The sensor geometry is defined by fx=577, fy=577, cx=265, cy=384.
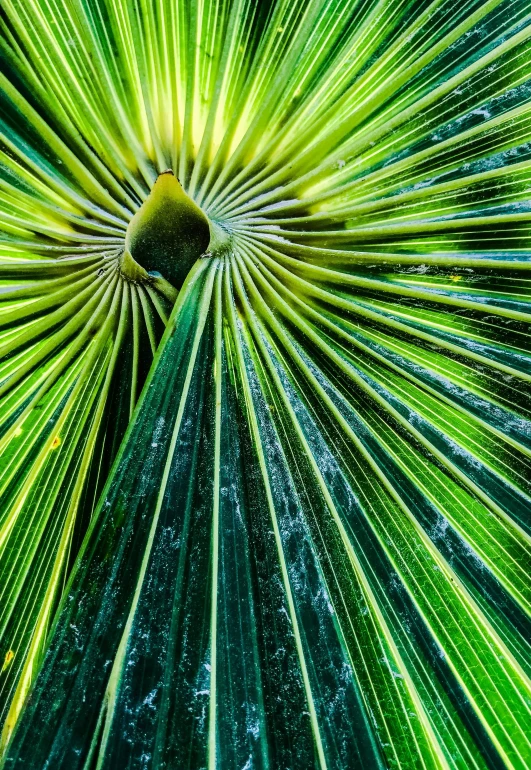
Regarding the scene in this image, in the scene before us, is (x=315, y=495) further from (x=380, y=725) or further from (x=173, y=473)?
(x=380, y=725)

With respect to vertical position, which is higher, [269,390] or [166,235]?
[166,235]

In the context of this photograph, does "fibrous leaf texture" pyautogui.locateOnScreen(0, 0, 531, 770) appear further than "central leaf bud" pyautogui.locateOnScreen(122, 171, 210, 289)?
No

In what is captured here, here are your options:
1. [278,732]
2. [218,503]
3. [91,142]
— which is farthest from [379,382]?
[91,142]

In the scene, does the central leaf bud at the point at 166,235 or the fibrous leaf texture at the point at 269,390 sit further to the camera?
the central leaf bud at the point at 166,235
